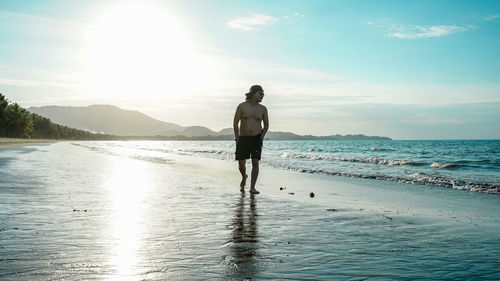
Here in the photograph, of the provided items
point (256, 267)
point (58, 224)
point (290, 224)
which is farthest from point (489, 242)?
point (58, 224)

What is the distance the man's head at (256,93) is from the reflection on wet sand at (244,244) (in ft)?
11.2

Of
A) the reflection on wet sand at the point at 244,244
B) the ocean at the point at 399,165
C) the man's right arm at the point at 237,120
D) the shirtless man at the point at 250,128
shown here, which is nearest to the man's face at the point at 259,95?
the shirtless man at the point at 250,128

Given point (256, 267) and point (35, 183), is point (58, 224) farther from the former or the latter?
point (35, 183)

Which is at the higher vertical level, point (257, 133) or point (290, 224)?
point (257, 133)

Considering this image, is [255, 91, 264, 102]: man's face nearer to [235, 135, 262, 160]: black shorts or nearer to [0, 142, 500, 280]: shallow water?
[235, 135, 262, 160]: black shorts

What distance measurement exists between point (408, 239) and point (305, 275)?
203 cm

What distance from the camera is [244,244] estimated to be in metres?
4.45

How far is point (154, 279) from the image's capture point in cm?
316

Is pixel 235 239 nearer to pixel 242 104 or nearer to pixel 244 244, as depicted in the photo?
pixel 244 244

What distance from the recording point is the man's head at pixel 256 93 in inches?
384

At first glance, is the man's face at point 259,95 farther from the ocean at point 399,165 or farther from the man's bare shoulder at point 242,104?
the ocean at point 399,165

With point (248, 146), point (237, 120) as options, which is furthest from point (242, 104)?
point (248, 146)

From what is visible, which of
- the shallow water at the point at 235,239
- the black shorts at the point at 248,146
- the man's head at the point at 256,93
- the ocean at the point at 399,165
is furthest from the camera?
the ocean at the point at 399,165

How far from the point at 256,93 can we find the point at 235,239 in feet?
18.2
